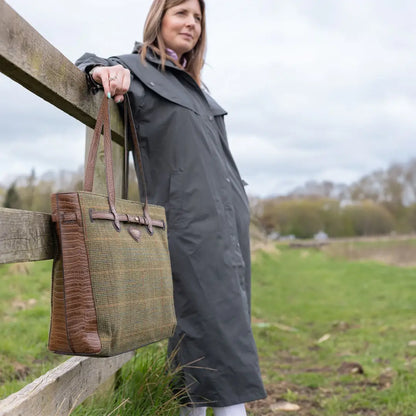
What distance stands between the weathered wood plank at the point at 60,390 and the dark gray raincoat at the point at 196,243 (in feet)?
1.25

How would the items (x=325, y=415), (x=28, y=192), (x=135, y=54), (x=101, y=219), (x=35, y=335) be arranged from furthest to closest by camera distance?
1. (x=28, y=192)
2. (x=35, y=335)
3. (x=325, y=415)
4. (x=135, y=54)
5. (x=101, y=219)

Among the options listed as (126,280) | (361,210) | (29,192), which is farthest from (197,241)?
(361,210)

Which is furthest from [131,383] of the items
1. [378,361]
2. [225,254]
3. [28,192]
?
[28,192]

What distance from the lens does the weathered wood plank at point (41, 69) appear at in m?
1.37

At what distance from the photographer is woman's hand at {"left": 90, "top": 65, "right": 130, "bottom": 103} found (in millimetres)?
1895

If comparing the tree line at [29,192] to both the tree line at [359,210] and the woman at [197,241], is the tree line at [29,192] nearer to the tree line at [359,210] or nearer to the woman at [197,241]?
the woman at [197,241]

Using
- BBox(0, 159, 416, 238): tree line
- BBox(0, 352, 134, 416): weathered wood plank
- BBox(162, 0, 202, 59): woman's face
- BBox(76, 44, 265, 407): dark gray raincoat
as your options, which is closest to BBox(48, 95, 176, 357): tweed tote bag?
BBox(0, 352, 134, 416): weathered wood plank

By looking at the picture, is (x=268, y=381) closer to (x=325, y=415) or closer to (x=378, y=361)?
(x=325, y=415)

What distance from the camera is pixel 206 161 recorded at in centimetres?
233

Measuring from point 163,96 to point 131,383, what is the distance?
1.30 metres

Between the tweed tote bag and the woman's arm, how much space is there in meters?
0.18

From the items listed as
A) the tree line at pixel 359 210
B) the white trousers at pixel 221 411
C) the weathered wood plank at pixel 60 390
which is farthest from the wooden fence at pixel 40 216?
the tree line at pixel 359 210

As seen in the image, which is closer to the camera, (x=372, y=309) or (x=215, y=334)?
(x=215, y=334)

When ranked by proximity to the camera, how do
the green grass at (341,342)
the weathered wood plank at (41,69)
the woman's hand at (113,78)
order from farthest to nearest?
the green grass at (341,342) → the woman's hand at (113,78) → the weathered wood plank at (41,69)
